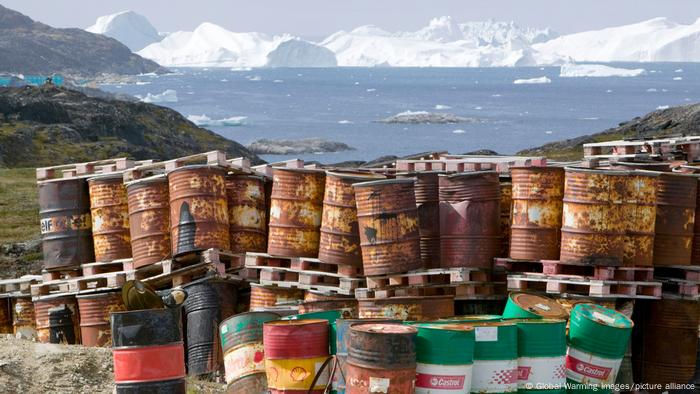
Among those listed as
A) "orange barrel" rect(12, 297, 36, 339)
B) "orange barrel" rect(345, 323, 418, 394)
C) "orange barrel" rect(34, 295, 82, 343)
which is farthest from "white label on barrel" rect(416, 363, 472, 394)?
"orange barrel" rect(12, 297, 36, 339)

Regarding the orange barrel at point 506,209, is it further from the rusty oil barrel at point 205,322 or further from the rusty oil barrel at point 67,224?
the rusty oil barrel at point 67,224

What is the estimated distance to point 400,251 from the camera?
10.3 metres

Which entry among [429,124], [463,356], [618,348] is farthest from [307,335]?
[429,124]

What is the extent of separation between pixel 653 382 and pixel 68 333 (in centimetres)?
618

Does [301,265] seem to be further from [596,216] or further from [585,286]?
[596,216]

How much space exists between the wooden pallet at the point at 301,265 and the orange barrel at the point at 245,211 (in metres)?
0.39

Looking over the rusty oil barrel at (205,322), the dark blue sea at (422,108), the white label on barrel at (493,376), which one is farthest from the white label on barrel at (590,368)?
the dark blue sea at (422,108)

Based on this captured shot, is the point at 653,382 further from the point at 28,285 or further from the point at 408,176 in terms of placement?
the point at 28,285

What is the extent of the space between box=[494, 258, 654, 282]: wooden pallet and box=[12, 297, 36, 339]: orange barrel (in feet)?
17.9

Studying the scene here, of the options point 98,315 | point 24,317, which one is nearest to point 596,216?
point 98,315

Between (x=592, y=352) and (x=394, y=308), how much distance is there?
1876 mm

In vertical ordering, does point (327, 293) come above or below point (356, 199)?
below

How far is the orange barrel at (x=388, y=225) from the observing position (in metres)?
10.2

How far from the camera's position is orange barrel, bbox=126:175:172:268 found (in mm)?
11297
